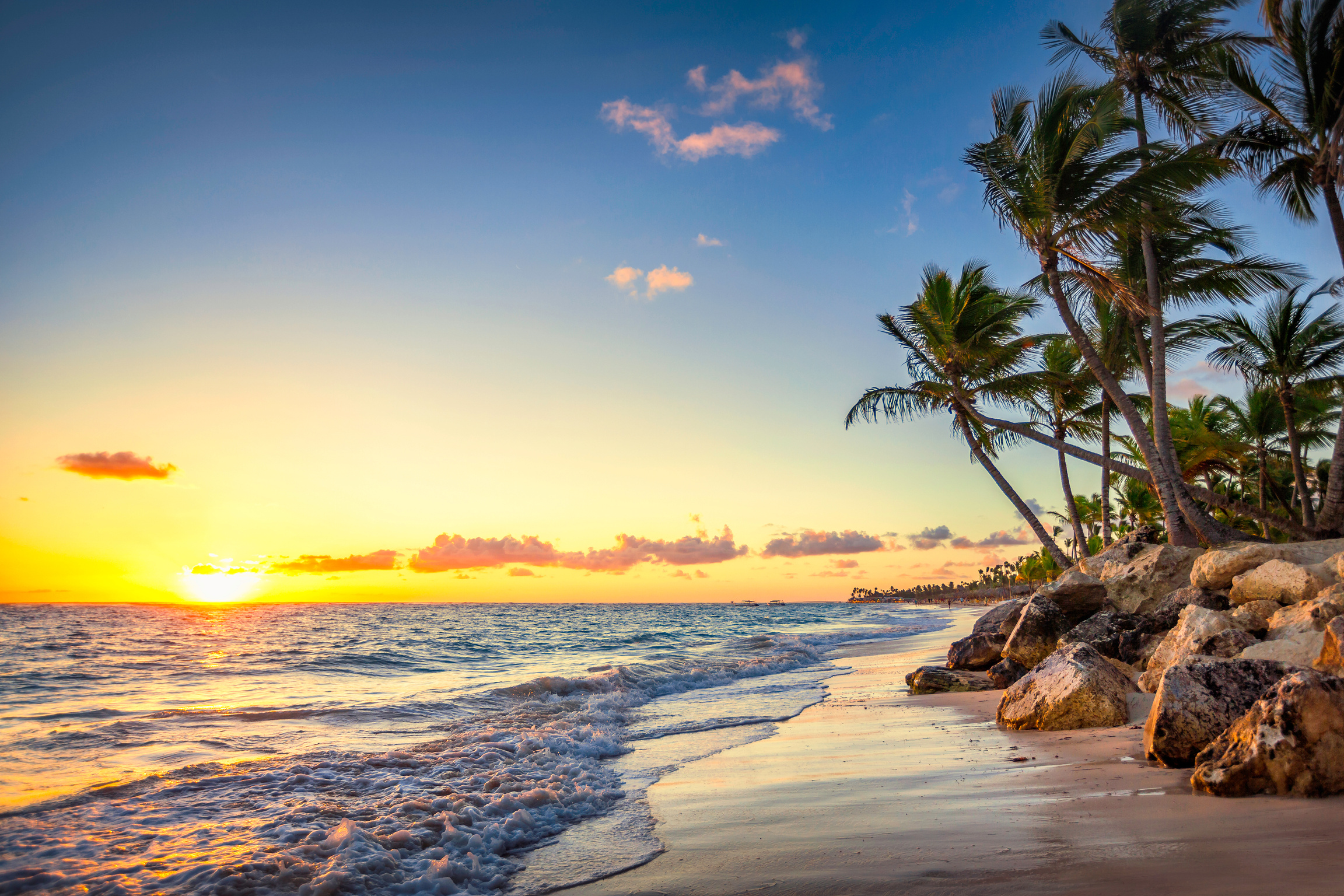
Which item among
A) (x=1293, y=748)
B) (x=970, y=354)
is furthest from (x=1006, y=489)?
(x=1293, y=748)

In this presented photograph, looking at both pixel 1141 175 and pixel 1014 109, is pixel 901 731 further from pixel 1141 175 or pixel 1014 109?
pixel 1014 109

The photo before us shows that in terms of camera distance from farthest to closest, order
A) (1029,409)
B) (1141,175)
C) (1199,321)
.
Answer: (1029,409), (1199,321), (1141,175)

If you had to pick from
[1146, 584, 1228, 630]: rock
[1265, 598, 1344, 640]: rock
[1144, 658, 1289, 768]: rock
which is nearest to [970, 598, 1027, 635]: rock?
[1146, 584, 1228, 630]: rock

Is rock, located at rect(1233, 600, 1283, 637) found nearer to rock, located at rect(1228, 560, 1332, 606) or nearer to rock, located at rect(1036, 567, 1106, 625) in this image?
rock, located at rect(1228, 560, 1332, 606)

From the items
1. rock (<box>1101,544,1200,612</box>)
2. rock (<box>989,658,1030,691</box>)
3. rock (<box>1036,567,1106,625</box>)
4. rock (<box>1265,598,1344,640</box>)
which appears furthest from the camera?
rock (<box>1101,544,1200,612</box>)

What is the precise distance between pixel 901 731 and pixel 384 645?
22700mm

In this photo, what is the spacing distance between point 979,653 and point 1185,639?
19.0 ft

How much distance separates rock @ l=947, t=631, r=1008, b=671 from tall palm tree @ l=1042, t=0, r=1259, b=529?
205 inches

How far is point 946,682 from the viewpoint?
458 inches

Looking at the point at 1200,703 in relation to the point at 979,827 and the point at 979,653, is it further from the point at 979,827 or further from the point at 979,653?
the point at 979,653

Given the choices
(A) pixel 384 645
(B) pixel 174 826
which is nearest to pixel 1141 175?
(B) pixel 174 826

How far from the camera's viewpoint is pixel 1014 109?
615 inches

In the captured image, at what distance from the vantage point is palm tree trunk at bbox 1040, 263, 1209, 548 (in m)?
13.8

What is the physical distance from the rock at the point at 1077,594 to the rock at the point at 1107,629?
133 centimetres
